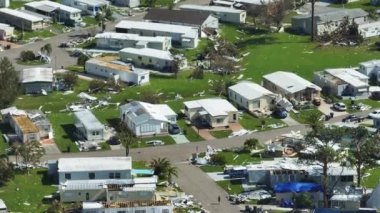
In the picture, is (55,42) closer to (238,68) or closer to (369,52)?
(238,68)

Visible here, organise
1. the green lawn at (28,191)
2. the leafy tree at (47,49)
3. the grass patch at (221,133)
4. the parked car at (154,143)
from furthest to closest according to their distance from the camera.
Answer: the leafy tree at (47,49), the grass patch at (221,133), the parked car at (154,143), the green lawn at (28,191)

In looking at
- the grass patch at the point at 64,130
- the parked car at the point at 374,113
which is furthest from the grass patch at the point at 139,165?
the parked car at the point at 374,113

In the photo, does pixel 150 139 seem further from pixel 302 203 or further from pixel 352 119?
pixel 302 203

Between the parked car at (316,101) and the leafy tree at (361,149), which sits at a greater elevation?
the leafy tree at (361,149)

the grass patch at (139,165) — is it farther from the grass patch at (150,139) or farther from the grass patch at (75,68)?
the grass patch at (75,68)

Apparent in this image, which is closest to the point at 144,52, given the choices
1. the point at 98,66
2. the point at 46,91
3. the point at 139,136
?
the point at 98,66

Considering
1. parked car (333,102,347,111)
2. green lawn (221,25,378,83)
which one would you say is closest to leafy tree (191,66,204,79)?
green lawn (221,25,378,83)
